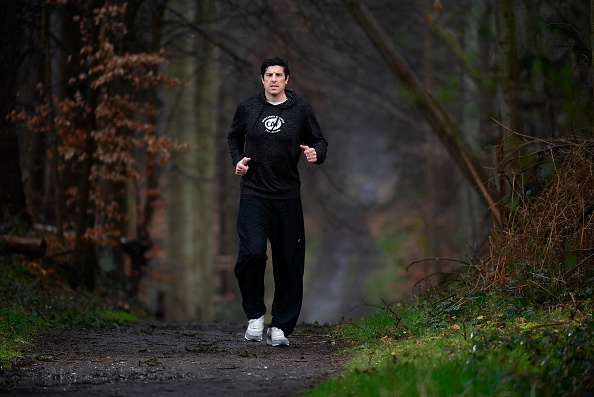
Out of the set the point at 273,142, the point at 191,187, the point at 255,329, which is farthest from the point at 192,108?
the point at 273,142

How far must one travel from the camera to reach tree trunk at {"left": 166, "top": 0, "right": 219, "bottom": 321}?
21.4 metres

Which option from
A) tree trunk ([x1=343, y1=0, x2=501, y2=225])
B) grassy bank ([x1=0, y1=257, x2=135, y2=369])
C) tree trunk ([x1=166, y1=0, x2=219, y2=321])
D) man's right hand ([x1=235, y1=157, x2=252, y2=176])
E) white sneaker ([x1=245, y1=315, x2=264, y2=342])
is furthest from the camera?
tree trunk ([x1=166, y1=0, x2=219, y2=321])

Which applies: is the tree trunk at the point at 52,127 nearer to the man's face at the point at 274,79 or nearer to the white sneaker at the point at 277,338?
the man's face at the point at 274,79

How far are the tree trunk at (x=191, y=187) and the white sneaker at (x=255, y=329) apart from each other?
11.7 meters

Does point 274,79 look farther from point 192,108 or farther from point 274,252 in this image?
point 192,108

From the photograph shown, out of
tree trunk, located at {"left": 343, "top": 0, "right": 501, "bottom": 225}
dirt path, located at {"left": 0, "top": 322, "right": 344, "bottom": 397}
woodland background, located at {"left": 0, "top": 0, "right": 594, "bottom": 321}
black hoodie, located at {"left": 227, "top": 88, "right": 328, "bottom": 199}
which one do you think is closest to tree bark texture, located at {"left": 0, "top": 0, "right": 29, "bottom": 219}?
woodland background, located at {"left": 0, "top": 0, "right": 594, "bottom": 321}

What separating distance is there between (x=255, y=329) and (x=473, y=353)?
314cm

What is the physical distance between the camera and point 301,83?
24953 millimetres

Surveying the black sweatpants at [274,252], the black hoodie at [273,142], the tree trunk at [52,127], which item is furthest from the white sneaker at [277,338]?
the tree trunk at [52,127]

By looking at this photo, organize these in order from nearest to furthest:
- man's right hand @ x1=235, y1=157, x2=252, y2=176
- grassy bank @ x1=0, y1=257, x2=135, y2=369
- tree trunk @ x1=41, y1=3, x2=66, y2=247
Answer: man's right hand @ x1=235, y1=157, x2=252, y2=176 < grassy bank @ x1=0, y1=257, x2=135, y2=369 < tree trunk @ x1=41, y1=3, x2=66, y2=247

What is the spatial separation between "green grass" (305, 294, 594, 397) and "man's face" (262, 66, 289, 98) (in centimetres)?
237

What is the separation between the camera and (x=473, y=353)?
21.6 feet

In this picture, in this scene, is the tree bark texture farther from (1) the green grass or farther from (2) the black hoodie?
(1) the green grass

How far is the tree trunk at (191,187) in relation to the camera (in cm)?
2144
